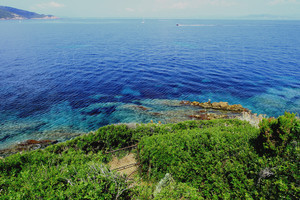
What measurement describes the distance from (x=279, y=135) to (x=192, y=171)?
5375 millimetres

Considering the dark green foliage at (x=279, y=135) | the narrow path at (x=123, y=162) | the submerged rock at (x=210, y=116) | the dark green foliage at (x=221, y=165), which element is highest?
the dark green foliage at (x=279, y=135)

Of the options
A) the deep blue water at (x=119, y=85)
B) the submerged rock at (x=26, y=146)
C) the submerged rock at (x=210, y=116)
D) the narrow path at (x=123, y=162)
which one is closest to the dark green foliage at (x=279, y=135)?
the narrow path at (x=123, y=162)

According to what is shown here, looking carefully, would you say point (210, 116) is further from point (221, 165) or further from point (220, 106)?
point (221, 165)

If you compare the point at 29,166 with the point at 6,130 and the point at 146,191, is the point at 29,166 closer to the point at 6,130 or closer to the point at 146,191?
the point at 146,191

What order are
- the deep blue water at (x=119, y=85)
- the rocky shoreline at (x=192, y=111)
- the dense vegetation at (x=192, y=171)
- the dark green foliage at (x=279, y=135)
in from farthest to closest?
the deep blue water at (x=119, y=85) < the rocky shoreline at (x=192, y=111) < the dark green foliage at (x=279, y=135) < the dense vegetation at (x=192, y=171)

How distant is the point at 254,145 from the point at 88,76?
41127 mm

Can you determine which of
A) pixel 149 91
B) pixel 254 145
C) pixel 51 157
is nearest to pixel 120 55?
pixel 149 91

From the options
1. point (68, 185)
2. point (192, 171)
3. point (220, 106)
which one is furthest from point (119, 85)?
point (68, 185)

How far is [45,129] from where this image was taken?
23391 mm

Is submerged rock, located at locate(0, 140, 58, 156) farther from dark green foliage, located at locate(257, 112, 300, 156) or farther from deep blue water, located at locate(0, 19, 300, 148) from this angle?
dark green foliage, located at locate(257, 112, 300, 156)

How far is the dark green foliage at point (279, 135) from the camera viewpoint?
888cm

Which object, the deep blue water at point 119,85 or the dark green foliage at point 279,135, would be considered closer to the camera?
the dark green foliage at point 279,135

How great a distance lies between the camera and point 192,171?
34.5ft

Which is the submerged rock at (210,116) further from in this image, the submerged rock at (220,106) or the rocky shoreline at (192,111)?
the submerged rock at (220,106)
